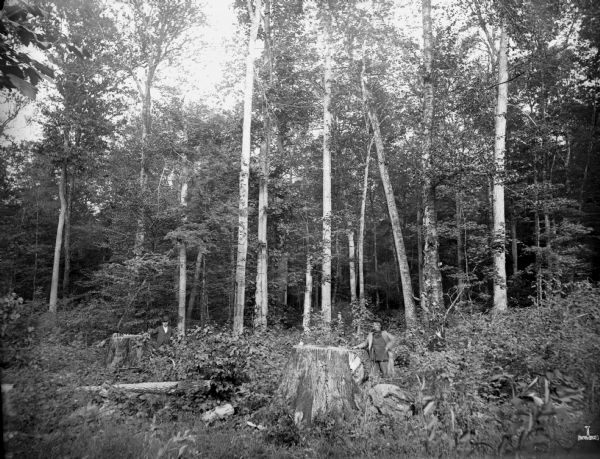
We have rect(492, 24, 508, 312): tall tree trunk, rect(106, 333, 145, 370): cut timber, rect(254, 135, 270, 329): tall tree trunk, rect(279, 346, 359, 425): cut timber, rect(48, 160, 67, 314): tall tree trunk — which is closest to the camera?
rect(279, 346, 359, 425): cut timber

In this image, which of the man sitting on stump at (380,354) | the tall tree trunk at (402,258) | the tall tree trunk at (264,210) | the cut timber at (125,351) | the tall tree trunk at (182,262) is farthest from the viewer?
the tall tree trunk at (182,262)

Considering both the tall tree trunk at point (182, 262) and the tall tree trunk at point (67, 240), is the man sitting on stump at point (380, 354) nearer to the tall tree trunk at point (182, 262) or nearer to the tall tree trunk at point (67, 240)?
the tall tree trunk at point (182, 262)

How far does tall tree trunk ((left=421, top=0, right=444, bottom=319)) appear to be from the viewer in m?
8.64

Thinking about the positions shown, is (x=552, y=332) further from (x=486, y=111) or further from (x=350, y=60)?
(x=350, y=60)

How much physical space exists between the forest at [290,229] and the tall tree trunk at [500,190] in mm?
76

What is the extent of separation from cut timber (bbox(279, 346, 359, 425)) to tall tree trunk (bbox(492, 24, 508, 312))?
22.3 feet

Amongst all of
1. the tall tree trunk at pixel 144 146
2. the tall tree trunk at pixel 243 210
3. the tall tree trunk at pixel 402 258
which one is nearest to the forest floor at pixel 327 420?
the tall tree trunk at pixel 402 258

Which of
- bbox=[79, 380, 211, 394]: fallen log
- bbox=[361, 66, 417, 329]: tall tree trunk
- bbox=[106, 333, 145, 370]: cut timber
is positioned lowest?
bbox=[106, 333, 145, 370]: cut timber

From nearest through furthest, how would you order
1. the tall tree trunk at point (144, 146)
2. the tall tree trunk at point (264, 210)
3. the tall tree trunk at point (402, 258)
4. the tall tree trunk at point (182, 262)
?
the tall tree trunk at point (402, 258), the tall tree trunk at point (264, 210), the tall tree trunk at point (144, 146), the tall tree trunk at point (182, 262)

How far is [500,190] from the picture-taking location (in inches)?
465

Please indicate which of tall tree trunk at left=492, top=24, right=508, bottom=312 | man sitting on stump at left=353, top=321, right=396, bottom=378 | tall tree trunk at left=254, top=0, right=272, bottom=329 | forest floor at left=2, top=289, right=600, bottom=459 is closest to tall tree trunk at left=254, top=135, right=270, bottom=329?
tall tree trunk at left=254, top=0, right=272, bottom=329

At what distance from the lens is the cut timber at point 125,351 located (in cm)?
988

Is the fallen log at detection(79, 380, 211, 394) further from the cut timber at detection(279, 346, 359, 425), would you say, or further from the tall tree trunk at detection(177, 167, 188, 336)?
the tall tree trunk at detection(177, 167, 188, 336)

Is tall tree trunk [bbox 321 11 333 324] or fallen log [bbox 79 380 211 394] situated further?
tall tree trunk [bbox 321 11 333 324]
